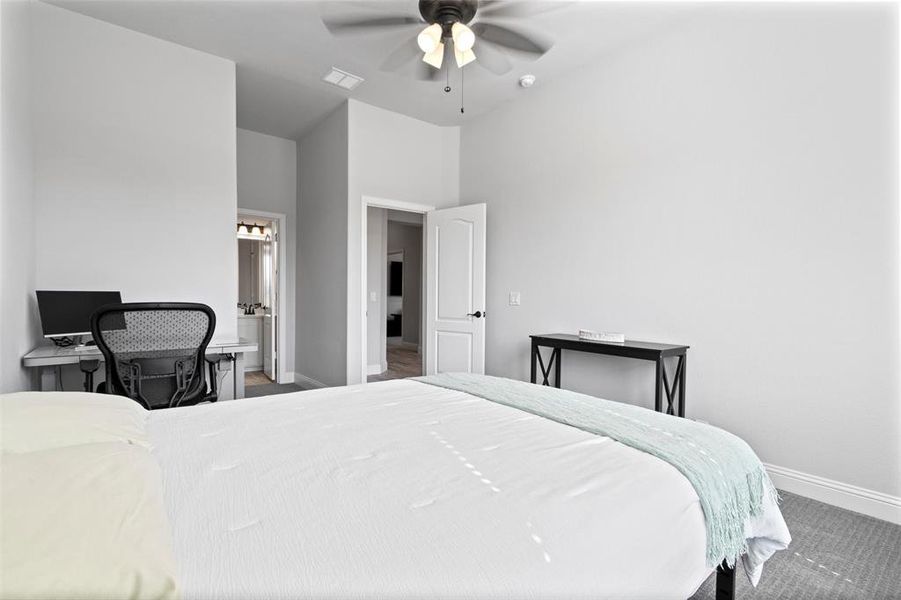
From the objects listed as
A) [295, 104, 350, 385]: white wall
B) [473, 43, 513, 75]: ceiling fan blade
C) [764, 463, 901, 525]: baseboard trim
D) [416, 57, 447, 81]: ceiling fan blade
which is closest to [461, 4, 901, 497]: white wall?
[764, 463, 901, 525]: baseboard trim

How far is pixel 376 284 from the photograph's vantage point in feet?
19.8

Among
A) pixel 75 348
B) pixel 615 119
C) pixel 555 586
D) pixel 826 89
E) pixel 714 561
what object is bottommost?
pixel 714 561

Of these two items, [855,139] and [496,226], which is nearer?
[855,139]

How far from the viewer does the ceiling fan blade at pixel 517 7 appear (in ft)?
6.56

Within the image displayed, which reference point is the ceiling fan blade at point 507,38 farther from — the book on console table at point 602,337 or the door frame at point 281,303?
the door frame at point 281,303

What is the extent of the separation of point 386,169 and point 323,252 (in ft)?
3.67

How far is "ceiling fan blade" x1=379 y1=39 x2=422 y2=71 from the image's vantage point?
244cm

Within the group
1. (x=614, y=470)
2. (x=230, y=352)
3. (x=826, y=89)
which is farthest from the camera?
(x=230, y=352)

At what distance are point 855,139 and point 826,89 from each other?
13.0 inches

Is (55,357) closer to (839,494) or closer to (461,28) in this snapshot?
(461,28)

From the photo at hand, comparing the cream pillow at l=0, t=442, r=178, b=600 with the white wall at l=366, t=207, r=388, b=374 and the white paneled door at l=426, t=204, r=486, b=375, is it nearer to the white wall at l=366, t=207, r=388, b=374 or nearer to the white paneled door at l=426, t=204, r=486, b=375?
the white paneled door at l=426, t=204, r=486, b=375

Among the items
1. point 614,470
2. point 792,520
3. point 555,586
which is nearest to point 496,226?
point 792,520

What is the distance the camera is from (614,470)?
105cm

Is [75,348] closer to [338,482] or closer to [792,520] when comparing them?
[338,482]
